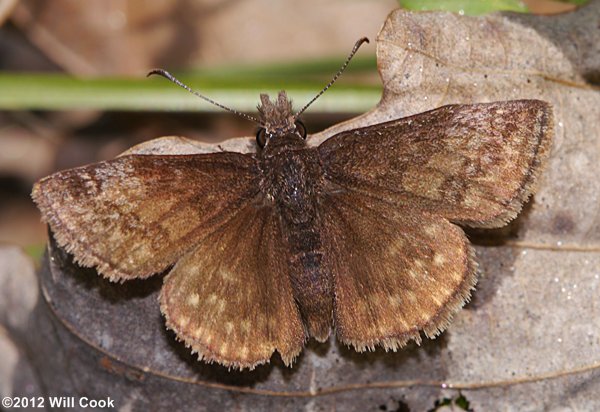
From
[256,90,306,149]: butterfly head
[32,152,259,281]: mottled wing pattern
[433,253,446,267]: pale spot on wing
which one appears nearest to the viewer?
[32,152,259,281]: mottled wing pattern

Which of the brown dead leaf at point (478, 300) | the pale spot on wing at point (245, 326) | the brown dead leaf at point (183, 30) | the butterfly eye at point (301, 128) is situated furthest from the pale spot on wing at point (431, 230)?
the brown dead leaf at point (183, 30)

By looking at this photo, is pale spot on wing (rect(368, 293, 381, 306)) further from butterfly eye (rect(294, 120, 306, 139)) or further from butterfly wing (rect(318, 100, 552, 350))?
butterfly eye (rect(294, 120, 306, 139))

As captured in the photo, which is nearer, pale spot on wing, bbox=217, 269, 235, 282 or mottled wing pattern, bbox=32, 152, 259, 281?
mottled wing pattern, bbox=32, 152, 259, 281

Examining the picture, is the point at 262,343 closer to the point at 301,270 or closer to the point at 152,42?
the point at 301,270

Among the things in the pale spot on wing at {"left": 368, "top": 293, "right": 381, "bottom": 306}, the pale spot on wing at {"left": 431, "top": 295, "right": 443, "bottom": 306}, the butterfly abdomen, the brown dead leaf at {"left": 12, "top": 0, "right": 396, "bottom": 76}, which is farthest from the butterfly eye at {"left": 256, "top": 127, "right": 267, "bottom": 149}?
the brown dead leaf at {"left": 12, "top": 0, "right": 396, "bottom": 76}

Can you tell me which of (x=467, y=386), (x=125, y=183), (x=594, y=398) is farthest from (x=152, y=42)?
(x=594, y=398)

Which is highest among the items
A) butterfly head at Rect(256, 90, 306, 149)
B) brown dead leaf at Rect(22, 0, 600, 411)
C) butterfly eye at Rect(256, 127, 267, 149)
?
butterfly head at Rect(256, 90, 306, 149)

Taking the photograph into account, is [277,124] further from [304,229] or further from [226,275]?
[226,275]
